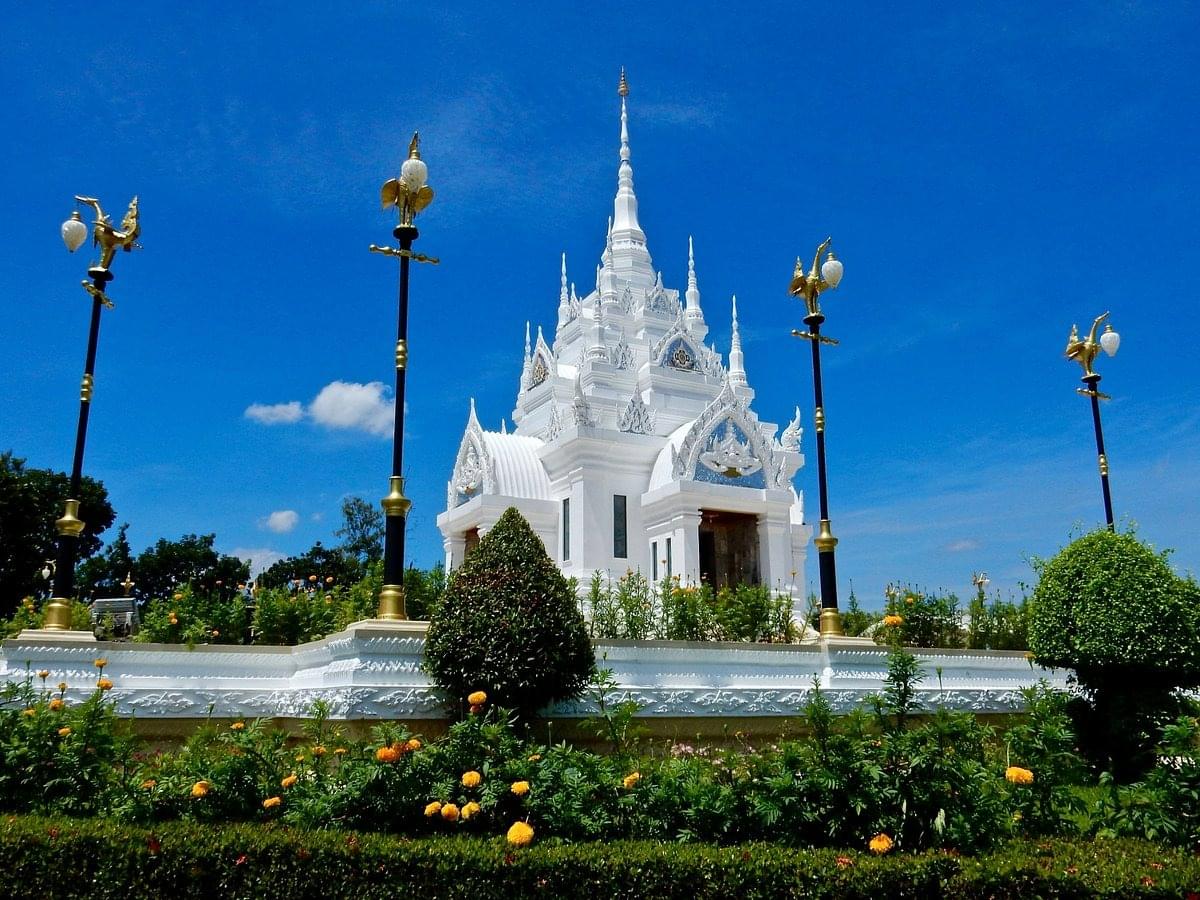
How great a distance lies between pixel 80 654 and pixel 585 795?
7.17 meters

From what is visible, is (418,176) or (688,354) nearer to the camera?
(418,176)

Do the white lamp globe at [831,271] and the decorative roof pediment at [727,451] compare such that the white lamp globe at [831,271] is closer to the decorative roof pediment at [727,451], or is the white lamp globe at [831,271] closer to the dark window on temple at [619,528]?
the decorative roof pediment at [727,451]

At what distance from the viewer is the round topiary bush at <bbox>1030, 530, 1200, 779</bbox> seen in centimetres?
1145

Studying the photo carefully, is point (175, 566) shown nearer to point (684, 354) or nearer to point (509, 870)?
point (684, 354)

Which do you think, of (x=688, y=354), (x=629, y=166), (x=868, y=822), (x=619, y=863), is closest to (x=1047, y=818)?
(x=868, y=822)

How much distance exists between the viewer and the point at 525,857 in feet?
18.8

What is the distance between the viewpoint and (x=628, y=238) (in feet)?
92.9

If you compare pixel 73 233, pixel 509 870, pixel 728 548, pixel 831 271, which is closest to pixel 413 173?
pixel 73 233

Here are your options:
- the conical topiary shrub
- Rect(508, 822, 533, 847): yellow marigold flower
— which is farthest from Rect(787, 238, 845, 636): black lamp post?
Rect(508, 822, 533, 847): yellow marigold flower

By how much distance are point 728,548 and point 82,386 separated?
48.7 ft

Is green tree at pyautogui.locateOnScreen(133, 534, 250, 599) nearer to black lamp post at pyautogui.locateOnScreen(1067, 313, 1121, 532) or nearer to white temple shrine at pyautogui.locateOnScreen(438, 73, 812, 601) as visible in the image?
white temple shrine at pyautogui.locateOnScreen(438, 73, 812, 601)

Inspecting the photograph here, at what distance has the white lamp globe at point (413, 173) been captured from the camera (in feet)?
38.3

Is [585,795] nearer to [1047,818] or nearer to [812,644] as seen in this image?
[1047,818]

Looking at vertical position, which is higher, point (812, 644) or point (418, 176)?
point (418, 176)
